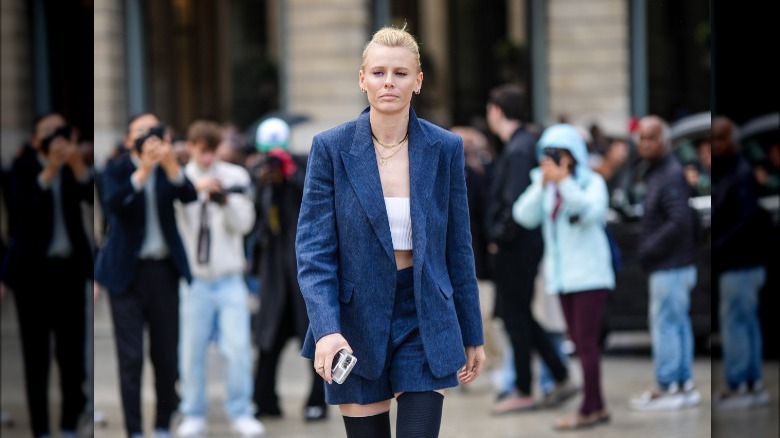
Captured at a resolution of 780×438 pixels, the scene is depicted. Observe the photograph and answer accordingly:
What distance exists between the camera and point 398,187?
13.8 ft

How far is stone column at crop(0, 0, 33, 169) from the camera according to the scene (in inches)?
220

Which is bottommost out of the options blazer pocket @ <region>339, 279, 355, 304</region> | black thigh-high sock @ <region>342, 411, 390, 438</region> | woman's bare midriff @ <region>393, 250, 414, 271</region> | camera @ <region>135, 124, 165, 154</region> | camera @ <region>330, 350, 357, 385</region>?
black thigh-high sock @ <region>342, 411, 390, 438</region>

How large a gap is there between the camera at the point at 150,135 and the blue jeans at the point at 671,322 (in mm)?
3135

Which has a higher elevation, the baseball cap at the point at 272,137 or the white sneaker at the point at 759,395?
the baseball cap at the point at 272,137

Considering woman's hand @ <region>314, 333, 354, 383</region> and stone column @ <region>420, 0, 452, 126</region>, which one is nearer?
woman's hand @ <region>314, 333, 354, 383</region>

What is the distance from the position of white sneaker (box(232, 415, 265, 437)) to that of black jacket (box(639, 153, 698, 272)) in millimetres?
2483

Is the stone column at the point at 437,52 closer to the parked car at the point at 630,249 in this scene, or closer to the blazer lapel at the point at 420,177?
the parked car at the point at 630,249

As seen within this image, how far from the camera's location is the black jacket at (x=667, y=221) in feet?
26.5

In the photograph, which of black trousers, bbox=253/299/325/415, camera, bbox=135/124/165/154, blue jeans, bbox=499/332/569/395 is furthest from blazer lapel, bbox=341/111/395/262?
blue jeans, bbox=499/332/569/395

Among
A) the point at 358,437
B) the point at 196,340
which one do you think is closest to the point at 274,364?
the point at 196,340

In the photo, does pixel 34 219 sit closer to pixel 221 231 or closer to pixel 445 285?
pixel 221 231

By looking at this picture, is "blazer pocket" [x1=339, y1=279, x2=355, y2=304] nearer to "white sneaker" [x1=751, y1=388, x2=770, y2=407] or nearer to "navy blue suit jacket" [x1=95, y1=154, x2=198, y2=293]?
"white sneaker" [x1=751, y1=388, x2=770, y2=407]

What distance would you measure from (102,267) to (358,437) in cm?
290

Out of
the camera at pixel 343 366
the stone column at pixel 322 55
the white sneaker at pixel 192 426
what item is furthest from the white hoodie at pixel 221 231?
the stone column at pixel 322 55
